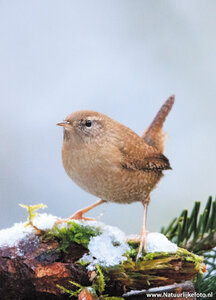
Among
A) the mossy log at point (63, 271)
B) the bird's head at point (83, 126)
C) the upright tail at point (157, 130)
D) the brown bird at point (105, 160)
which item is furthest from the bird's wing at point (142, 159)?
the mossy log at point (63, 271)

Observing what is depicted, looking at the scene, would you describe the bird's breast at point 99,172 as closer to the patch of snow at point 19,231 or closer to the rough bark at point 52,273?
the patch of snow at point 19,231

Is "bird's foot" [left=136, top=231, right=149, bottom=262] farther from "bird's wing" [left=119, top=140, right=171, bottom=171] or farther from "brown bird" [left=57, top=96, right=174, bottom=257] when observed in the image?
"bird's wing" [left=119, top=140, right=171, bottom=171]

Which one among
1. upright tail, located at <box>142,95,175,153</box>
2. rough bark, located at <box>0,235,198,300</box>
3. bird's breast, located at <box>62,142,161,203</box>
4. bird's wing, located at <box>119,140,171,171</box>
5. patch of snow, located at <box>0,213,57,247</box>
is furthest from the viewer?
upright tail, located at <box>142,95,175,153</box>

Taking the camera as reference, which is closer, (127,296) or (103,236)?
(127,296)

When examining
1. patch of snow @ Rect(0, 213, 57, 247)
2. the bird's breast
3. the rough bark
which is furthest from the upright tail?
the rough bark

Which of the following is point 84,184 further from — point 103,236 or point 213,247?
point 213,247

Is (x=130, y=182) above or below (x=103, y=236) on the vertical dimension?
above

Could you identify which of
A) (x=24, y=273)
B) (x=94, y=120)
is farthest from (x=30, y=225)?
(x=94, y=120)
